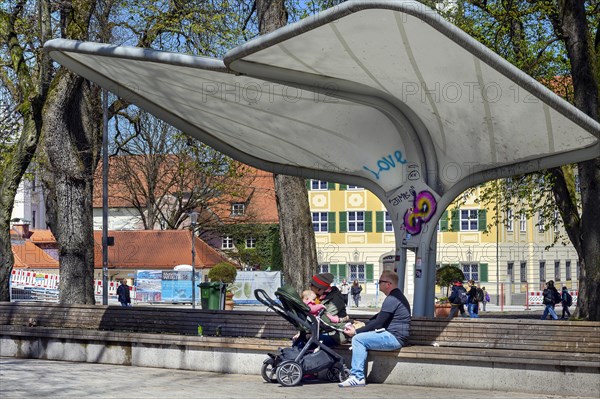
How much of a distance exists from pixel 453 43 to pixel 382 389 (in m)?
3.94

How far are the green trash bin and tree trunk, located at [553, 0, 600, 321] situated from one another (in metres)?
16.0

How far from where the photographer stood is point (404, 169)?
15.8 metres

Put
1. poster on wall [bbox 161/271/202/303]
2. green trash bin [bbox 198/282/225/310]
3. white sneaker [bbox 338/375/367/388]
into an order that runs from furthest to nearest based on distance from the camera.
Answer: poster on wall [bbox 161/271/202/303] < green trash bin [bbox 198/282/225/310] < white sneaker [bbox 338/375/367/388]

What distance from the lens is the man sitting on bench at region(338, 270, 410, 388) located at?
11.8 metres

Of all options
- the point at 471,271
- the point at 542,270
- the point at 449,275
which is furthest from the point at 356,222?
the point at 449,275

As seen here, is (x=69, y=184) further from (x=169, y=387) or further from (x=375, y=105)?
(x=169, y=387)

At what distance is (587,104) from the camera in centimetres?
1730

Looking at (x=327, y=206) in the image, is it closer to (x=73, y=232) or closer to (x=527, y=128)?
(x=73, y=232)

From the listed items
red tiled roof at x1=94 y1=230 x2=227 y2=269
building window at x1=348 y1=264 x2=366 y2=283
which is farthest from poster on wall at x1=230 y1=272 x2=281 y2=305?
building window at x1=348 y1=264 x2=366 y2=283

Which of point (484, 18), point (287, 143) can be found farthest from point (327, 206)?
point (287, 143)

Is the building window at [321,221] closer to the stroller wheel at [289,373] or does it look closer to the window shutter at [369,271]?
the window shutter at [369,271]

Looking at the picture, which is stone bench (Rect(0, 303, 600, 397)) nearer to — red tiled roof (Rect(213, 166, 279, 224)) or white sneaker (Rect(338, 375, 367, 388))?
white sneaker (Rect(338, 375, 367, 388))

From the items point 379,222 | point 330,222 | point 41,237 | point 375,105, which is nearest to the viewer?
point 375,105

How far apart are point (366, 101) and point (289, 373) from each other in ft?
14.6
